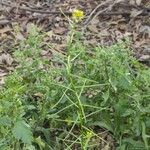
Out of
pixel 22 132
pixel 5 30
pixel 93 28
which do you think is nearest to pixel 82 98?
pixel 22 132

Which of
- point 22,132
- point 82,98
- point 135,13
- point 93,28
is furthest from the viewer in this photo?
point 135,13

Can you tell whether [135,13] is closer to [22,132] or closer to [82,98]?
[82,98]

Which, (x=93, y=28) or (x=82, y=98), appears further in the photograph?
(x=93, y=28)

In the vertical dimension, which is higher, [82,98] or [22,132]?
[22,132]

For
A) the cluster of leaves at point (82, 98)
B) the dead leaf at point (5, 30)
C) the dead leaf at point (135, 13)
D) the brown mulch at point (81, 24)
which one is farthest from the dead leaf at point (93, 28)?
the cluster of leaves at point (82, 98)

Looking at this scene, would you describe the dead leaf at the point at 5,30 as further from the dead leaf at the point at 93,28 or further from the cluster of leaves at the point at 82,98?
the cluster of leaves at the point at 82,98

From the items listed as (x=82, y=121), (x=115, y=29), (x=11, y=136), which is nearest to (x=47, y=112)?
(x=82, y=121)

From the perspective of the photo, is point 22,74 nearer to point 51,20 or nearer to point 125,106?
point 125,106

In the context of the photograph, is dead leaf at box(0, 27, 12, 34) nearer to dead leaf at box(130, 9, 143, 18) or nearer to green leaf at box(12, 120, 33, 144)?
dead leaf at box(130, 9, 143, 18)
